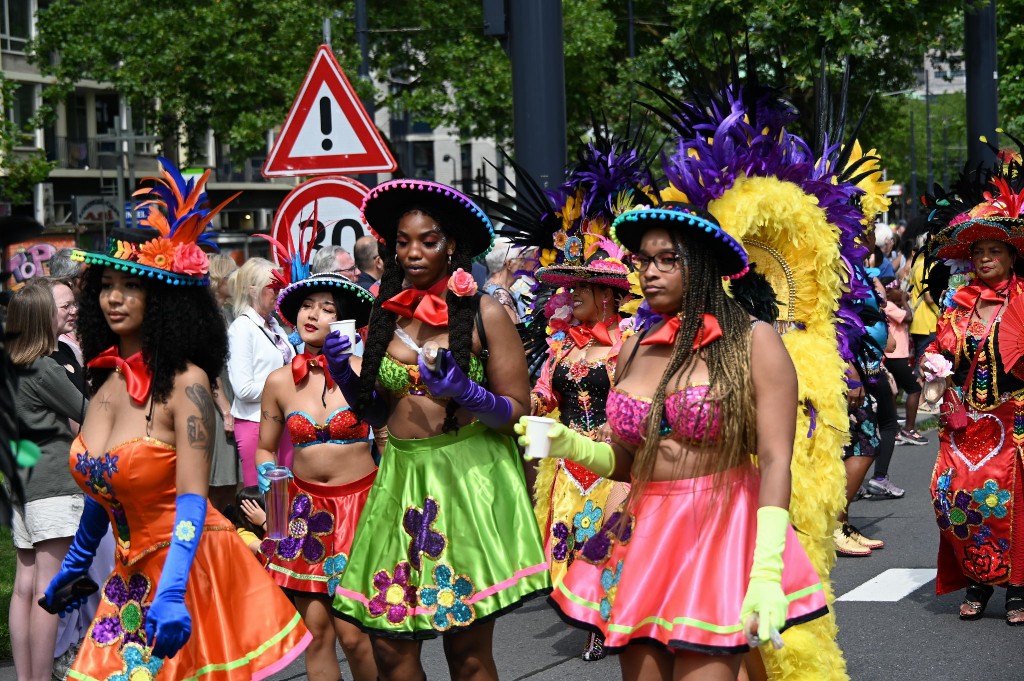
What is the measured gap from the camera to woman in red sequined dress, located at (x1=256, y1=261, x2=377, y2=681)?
19.7ft

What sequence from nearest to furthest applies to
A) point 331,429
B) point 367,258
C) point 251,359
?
point 331,429
point 251,359
point 367,258

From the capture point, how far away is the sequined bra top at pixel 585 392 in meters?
7.11

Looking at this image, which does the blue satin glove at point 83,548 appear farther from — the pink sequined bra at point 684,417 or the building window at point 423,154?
Answer: the building window at point 423,154

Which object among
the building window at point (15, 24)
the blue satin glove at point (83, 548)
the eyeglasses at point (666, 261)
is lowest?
the blue satin glove at point (83, 548)

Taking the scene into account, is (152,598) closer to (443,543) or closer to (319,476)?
(443,543)

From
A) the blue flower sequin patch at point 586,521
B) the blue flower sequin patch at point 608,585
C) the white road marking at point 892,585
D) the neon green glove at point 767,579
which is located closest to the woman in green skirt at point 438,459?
the blue flower sequin patch at point 608,585

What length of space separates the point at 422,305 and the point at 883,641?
3.38 metres

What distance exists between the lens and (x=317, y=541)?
19.8ft

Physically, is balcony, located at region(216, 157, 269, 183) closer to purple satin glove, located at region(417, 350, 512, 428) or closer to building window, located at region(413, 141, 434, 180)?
building window, located at region(413, 141, 434, 180)

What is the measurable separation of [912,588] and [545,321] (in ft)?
8.59

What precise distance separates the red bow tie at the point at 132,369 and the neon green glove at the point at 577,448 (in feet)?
4.15

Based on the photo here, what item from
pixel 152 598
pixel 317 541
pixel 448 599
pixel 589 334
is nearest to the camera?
pixel 152 598

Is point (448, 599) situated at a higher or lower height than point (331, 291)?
lower

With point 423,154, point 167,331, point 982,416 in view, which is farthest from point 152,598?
point 423,154
